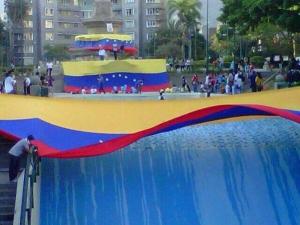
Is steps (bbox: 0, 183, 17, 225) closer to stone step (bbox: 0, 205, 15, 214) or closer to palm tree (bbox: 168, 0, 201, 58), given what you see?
stone step (bbox: 0, 205, 15, 214)

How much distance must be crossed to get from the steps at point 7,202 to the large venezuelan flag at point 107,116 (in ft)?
2.73

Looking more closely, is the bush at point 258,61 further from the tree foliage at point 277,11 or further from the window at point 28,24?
the window at point 28,24

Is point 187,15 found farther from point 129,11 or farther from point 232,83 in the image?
point 232,83

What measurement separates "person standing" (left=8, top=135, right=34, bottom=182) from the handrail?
0.27 m

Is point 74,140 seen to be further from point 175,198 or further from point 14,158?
point 175,198

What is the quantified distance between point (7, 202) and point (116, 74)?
32.4m

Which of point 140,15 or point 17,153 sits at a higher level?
point 140,15

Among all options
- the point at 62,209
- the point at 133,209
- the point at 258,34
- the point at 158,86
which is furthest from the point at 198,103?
the point at 258,34

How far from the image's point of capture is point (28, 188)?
9969mm

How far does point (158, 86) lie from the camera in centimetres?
4331

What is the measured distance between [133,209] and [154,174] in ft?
4.18

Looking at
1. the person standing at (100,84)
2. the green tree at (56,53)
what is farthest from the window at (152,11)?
the person standing at (100,84)

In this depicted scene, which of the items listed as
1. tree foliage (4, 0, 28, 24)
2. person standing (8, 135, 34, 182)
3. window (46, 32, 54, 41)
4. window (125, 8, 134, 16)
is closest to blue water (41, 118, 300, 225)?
person standing (8, 135, 34, 182)

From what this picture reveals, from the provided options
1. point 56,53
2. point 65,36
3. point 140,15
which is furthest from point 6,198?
point 65,36
